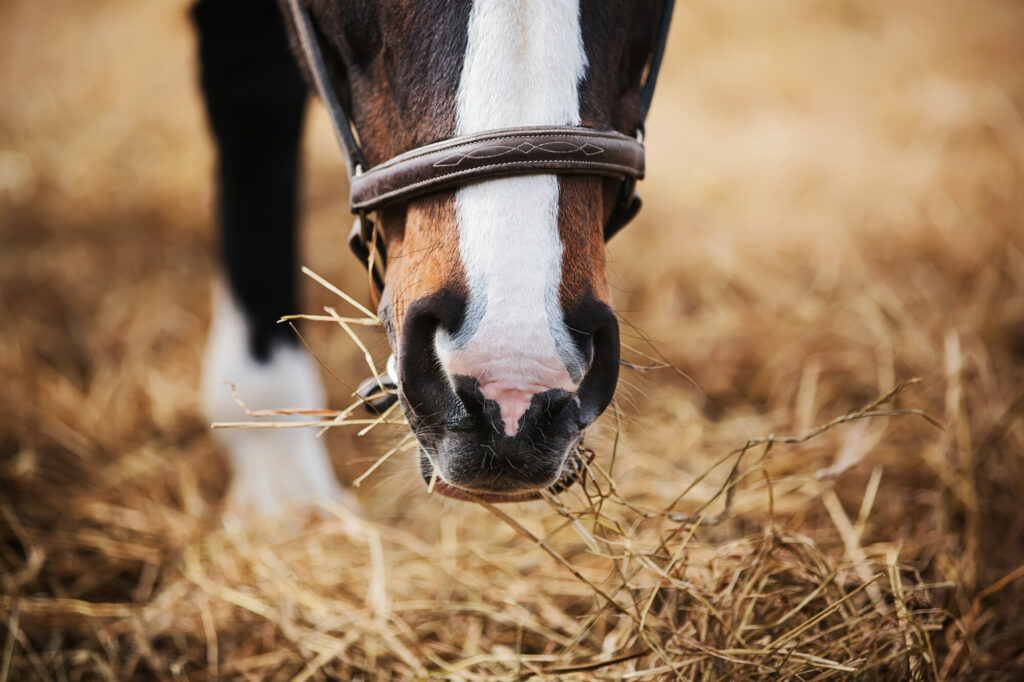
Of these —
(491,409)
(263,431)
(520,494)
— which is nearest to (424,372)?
(491,409)

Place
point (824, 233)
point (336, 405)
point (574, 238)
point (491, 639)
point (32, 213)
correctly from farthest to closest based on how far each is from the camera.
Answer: point (32, 213) < point (824, 233) < point (336, 405) < point (491, 639) < point (574, 238)

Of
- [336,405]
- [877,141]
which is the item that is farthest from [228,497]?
[877,141]

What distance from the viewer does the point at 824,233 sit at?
2875 mm

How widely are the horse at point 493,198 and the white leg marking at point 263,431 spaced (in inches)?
31.9

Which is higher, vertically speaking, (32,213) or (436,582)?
(32,213)

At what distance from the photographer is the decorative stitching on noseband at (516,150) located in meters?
0.82

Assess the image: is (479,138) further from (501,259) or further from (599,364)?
(599,364)

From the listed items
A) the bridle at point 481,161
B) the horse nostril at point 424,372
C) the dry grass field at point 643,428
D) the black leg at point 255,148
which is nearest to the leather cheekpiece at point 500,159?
the bridle at point 481,161

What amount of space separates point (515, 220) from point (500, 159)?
0.24ft

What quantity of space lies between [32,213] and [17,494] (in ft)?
6.01

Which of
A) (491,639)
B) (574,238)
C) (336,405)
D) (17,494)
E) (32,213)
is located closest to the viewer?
(574,238)

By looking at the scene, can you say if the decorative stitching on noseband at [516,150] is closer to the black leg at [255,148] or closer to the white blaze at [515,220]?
the white blaze at [515,220]

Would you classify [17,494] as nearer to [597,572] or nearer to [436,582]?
[436,582]

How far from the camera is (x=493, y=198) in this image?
843 millimetres
